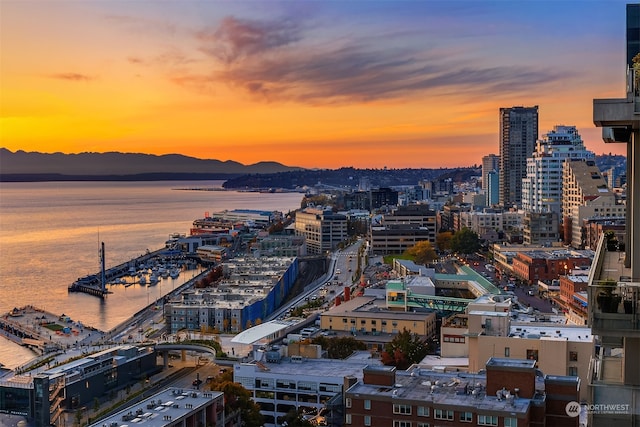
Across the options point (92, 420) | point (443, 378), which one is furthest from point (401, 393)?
point (92, 420)

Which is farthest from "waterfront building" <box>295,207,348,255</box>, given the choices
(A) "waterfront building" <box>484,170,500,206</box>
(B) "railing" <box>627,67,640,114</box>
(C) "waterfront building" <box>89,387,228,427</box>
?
(B) "railing" <box>627,67,640,114</box>

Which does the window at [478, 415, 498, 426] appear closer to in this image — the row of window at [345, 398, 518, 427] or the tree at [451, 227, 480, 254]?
the row of window at [345, 398, 518, 427]

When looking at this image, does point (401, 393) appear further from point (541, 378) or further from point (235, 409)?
point (235, 409)

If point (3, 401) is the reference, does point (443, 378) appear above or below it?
above

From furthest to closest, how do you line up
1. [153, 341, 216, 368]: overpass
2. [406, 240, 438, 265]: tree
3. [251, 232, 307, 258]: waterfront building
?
[251, 232, 307, 258]: waterfront building
[406, 240, 438, 265]: tree
[153, 341, 216, 368]: overpass

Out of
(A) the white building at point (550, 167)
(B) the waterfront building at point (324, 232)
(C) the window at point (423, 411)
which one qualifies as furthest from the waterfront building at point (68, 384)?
(B) the waterfront building at point (324, 232)

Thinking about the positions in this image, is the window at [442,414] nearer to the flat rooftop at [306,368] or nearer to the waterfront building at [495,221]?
the flat rooftop at [306,368]
